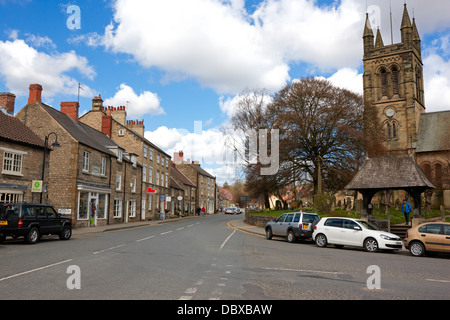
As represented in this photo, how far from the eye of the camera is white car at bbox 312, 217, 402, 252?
15.6 m

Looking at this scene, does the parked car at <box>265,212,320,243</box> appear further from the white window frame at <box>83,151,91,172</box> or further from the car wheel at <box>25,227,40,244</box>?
the white window frame at <box>83,151,91,172</box>

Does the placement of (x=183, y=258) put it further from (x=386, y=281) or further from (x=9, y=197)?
(x=9, y=197)

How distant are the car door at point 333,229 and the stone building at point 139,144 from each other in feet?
86.2

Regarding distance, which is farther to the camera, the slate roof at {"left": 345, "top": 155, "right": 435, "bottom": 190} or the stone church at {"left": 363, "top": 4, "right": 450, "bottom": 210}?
the stone church at {"left": 363, "top": 4, "right": 450, "bottom": 210}

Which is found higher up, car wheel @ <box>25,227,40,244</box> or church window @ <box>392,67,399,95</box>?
church window @ <box>392,67,399,95</box>

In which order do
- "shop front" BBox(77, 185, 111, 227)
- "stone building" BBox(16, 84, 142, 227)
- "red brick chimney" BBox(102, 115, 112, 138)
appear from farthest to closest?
"red brick chimney" BBox(102, 115, 112, 138) → "shop front" BBox(77, 185, 111, 227) → "stone building" BBox(16, 84, 142, 227)

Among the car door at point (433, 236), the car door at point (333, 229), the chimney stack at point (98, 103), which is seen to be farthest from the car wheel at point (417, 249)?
the chimney stack at point (98, 103)

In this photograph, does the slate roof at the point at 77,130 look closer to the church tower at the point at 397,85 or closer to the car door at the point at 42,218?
the car door at the point at 42,218

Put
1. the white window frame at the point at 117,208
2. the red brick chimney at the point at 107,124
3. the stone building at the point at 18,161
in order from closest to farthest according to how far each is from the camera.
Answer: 1. the stone building at the point at 18,161
2. the white window frame at the point at 117,208
3. the red brick chimney at the point at 107,124

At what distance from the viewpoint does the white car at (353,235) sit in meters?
15.6

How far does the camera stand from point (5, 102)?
24969 mm

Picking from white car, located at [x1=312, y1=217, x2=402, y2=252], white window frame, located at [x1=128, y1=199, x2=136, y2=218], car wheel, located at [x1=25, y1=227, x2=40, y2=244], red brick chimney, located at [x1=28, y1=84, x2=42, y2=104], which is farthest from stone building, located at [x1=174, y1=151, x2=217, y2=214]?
car wheel, located at [x1=25, y1=227, x2=40, y2=244]

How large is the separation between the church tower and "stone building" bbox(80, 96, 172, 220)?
34154 millimetres
